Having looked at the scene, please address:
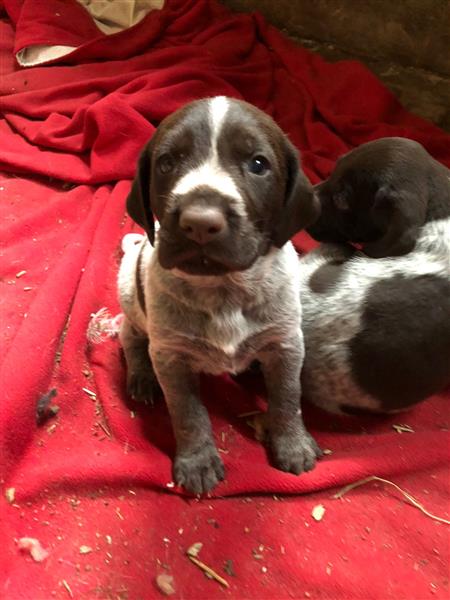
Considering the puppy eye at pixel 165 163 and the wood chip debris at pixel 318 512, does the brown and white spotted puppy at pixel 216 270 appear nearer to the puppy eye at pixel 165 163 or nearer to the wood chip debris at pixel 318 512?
the puppy eye at pixel 165 163

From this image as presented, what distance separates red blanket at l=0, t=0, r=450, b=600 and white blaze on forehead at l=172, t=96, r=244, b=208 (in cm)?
118

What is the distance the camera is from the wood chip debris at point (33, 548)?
2.17 m

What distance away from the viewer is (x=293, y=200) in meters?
2.09

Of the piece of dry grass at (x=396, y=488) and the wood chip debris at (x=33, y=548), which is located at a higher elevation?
the piece of dry grass at (x=396, y=488)

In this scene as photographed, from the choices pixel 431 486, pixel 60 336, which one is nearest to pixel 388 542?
pixel 431 486

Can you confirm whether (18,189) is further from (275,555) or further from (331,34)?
(275,555)

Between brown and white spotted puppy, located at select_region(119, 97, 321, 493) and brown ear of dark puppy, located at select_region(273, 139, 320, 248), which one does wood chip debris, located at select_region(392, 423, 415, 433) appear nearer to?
brown and white spotted puppy, located at select_region(119, 97, 321, 493)

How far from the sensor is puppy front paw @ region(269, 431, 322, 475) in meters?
2.44

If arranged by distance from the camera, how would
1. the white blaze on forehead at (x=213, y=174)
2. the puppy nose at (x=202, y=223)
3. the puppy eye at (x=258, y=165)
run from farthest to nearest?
the puppy eye at (x=258, y=165), the white blaze on forehead at (x=213, y=174), the puppy nose at (x=202, y=223)

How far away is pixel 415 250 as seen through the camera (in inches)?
105

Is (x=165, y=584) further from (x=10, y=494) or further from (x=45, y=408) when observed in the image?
(x=45, y=408)

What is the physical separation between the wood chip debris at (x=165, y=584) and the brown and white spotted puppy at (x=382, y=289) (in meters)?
0.99

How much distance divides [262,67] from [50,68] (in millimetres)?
1644

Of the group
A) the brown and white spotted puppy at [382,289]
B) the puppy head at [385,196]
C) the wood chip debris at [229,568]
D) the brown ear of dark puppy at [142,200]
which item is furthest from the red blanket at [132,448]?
the brown ear of dark puppy at [142,200]
